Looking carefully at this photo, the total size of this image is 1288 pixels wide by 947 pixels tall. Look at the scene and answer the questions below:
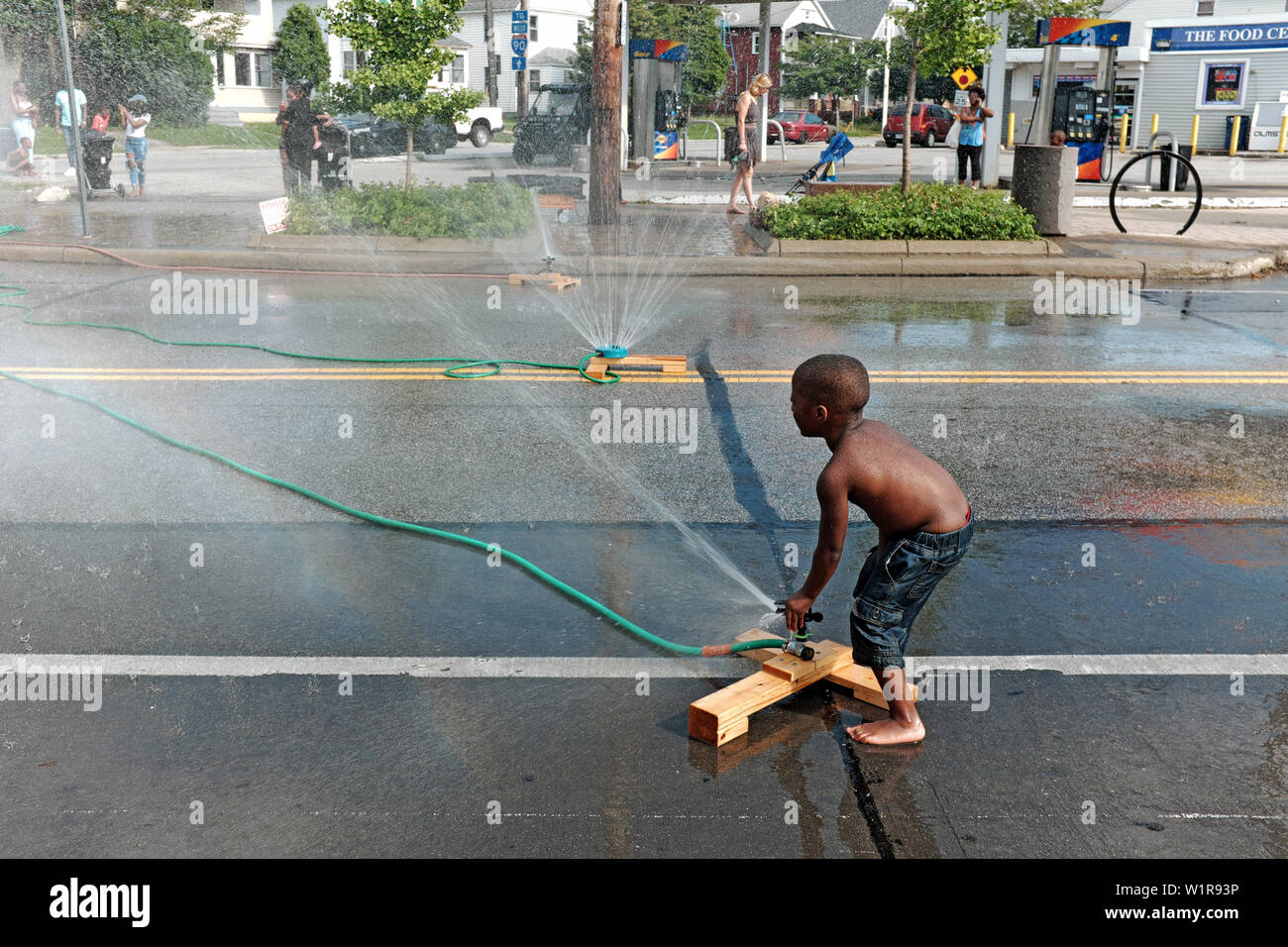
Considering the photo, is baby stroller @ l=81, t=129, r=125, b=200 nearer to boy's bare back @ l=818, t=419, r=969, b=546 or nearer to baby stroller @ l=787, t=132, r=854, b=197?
baby stroller @ l=787, t=132, r=854, b=197

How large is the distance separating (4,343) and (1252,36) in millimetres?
37604

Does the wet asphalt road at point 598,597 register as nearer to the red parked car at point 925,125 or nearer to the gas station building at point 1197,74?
the gas station building at point 1197,74

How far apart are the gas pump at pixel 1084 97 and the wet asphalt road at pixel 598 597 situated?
11.7 m

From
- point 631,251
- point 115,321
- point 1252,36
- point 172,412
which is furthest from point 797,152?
point 172,412

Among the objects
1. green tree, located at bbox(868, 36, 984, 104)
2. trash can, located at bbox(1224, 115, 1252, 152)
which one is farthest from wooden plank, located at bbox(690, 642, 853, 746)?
green tree, located at bbox(868, 36, 984, 104)

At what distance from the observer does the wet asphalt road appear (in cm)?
342

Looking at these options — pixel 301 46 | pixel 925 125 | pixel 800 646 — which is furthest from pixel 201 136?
pixel 800 646

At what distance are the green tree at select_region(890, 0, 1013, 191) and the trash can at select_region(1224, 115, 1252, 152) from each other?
23845mm

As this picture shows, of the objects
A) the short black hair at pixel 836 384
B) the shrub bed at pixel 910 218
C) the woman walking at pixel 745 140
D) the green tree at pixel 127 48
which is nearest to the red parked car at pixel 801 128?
the green tree at pixel 127 48

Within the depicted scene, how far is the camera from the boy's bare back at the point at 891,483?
12.0 ft

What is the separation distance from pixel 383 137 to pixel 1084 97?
1803 centimetres

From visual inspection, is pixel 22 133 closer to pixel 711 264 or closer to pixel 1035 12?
pixel 711 264
